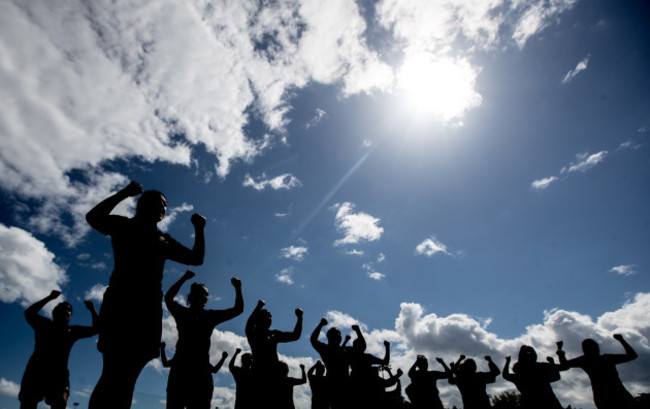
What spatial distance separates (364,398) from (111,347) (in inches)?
215

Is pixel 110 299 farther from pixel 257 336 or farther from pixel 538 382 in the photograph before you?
pixel 538 382

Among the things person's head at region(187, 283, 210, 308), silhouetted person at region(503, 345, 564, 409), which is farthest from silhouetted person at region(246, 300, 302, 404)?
silhouetted person at region(503, 345, 564, 409)

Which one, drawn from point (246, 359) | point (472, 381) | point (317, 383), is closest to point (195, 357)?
point (246, 359)

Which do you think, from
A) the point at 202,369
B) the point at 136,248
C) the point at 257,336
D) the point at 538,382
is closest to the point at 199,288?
the point at 202,369

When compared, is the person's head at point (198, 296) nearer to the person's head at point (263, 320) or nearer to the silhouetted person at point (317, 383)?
the person's head at point (263, 320)

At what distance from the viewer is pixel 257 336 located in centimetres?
567

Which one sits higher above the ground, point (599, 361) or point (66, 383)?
point (66, 383)

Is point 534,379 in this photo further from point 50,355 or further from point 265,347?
point 50,355

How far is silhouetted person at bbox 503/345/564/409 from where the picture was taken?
6229 millimetres

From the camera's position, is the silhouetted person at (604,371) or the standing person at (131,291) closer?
the standing person at (131,291)

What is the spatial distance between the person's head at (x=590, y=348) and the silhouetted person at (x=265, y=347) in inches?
Answer: 239

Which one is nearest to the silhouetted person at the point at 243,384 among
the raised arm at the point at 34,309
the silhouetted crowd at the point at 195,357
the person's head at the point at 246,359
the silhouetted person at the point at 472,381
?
the silhouetted crowd at the point at 195,357

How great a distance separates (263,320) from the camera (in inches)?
229

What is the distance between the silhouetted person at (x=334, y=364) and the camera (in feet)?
19.8
